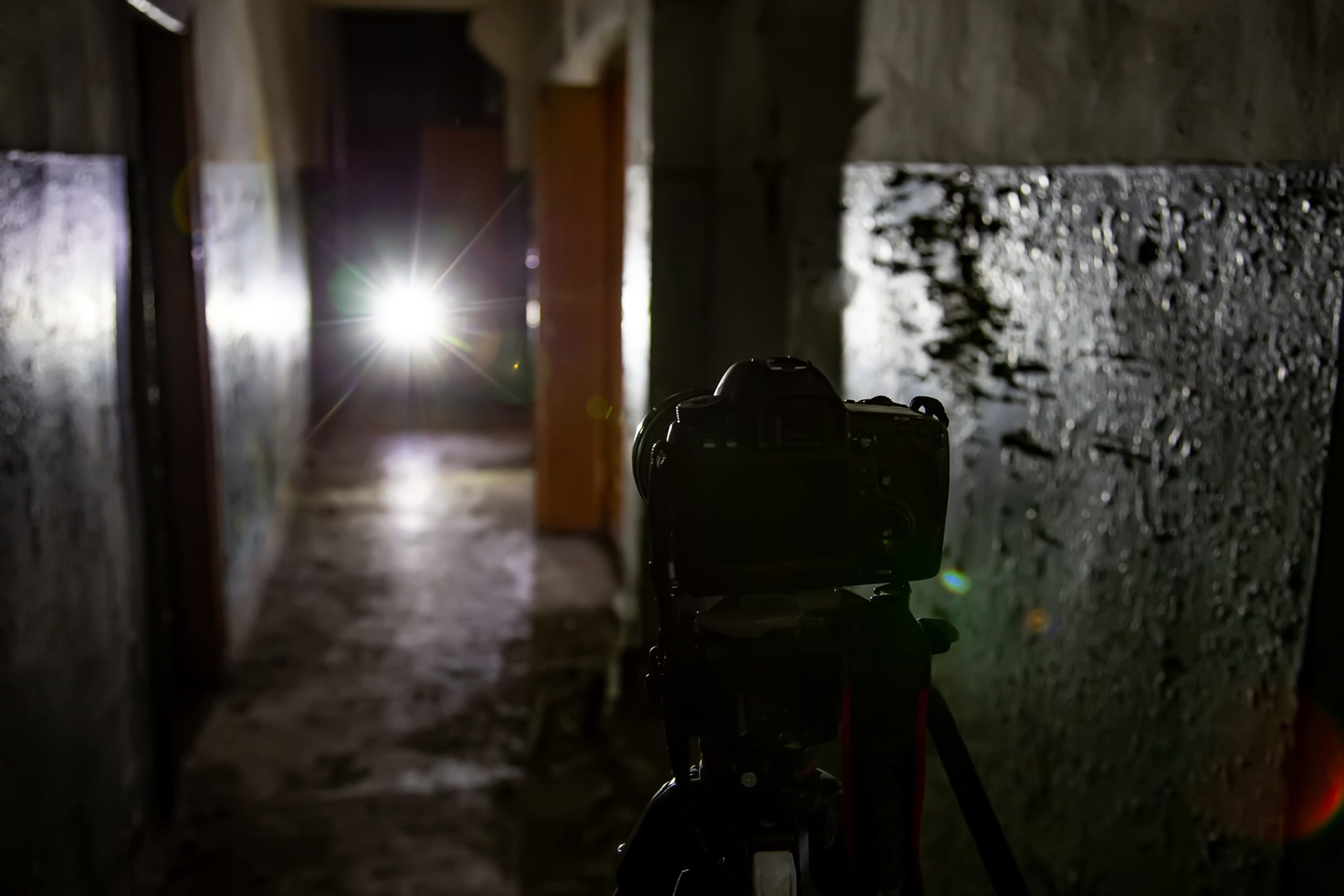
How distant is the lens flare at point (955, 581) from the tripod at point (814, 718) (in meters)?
0.71

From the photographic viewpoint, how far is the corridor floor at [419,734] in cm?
241

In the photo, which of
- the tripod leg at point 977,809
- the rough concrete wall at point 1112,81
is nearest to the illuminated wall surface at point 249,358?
the rough concrete wall at point 1112,81

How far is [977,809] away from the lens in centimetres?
97

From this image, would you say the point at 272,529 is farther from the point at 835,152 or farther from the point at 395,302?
the point at 395,302

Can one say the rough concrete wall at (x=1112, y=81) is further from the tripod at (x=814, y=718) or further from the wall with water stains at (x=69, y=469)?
the wall with water stains at (x=69, y=469)

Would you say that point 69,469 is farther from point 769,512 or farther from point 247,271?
point 247,271

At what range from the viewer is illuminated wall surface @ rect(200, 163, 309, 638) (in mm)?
3453

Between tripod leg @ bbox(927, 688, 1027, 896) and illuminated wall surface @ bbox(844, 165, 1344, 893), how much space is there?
34 centimetres

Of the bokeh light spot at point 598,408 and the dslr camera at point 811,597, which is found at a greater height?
the dslr camera at point 811,597

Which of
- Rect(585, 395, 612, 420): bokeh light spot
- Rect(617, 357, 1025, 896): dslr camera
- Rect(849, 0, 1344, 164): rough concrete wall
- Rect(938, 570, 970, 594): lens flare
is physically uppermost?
Rect(849, 0, 1344, 164): rough concrete wall

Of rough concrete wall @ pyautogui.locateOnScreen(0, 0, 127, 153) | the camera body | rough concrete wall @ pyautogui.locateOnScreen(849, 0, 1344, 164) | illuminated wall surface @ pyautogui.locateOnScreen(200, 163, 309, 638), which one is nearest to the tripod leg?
the camera body

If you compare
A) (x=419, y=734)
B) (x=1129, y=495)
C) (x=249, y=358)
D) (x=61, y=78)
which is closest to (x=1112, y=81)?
(x=1129, y=495)

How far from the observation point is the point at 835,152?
7.08ft

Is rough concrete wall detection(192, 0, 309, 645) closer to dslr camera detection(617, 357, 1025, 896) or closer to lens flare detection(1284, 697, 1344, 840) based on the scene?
dslr camera detection(617, 357, 1025, 896)
